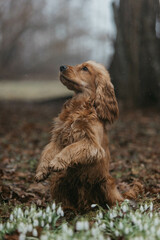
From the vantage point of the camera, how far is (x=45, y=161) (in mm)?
3580

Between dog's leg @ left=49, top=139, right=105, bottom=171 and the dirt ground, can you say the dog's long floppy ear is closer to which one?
dog's leg @ left=49, top=139, right=105, bottom=171

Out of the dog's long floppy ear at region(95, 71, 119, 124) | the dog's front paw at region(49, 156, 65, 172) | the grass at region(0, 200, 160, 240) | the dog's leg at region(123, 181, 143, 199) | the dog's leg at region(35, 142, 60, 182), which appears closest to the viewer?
the grass at region(0, 200, 160, 240)

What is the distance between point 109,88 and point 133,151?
3342mm

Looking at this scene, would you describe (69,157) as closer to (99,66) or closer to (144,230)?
(144,230)

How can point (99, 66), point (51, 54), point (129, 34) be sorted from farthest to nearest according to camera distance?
point (51, 54) → point (129, 34) → point (99, 66)

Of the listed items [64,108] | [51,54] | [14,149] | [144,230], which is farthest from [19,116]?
[51,54]

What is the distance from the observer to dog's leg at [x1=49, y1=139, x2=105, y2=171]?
3.32 m

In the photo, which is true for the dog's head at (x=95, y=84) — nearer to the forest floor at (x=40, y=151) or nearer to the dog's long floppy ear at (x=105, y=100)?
the dog's long floppy ear at (x=105, y=100)

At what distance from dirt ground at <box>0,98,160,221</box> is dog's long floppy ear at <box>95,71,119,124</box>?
1170 millimetres

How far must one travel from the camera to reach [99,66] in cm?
402

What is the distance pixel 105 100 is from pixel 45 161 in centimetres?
100

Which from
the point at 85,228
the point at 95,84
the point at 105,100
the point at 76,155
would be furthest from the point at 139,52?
the point at 85,228

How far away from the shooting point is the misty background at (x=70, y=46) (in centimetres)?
1075

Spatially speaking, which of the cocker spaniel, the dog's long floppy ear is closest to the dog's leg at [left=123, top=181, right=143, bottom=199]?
the cocker spaniel
